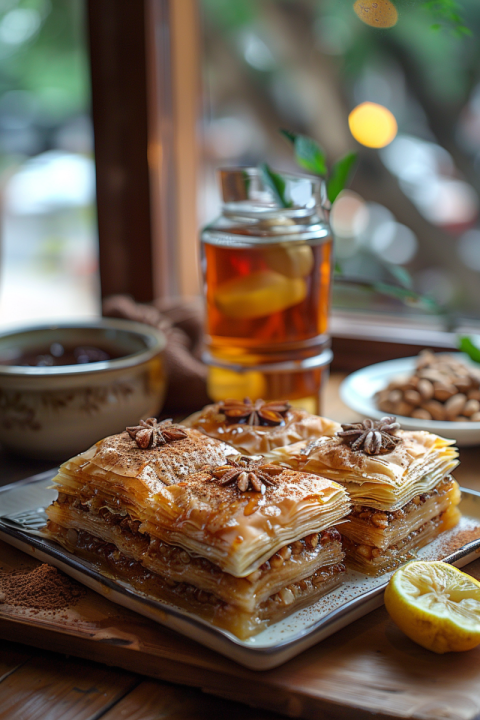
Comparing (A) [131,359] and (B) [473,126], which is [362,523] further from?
(B) [473,126]

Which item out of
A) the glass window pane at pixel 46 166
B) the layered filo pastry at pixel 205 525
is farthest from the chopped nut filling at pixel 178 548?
the glass window pane at pixel 46 166

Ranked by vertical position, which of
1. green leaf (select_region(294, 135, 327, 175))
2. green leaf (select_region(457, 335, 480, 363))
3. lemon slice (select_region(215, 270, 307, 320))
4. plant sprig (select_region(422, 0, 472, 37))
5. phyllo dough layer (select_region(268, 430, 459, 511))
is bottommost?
phyllo dough layer (select_region(268, 430, 459, 511))

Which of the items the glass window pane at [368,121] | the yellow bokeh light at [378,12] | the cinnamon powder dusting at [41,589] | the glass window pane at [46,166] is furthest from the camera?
the glass window pane at [46,166]

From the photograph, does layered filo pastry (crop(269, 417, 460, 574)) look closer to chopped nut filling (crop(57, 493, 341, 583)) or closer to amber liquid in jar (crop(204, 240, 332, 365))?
chopped nut filling (crop(57, 493, 341, 583))

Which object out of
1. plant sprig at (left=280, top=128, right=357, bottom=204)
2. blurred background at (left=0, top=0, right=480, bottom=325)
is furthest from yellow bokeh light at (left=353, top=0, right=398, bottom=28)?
blurred background at (left=0, top=0, right=480, bottom=325)

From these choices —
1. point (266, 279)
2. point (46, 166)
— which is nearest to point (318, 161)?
point (266, 279)

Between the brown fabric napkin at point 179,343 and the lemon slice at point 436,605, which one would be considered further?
the brown fabric napkin at point 179,343

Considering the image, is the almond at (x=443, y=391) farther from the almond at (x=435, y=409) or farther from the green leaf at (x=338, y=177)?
the green leaf at (x=338, y=177)
